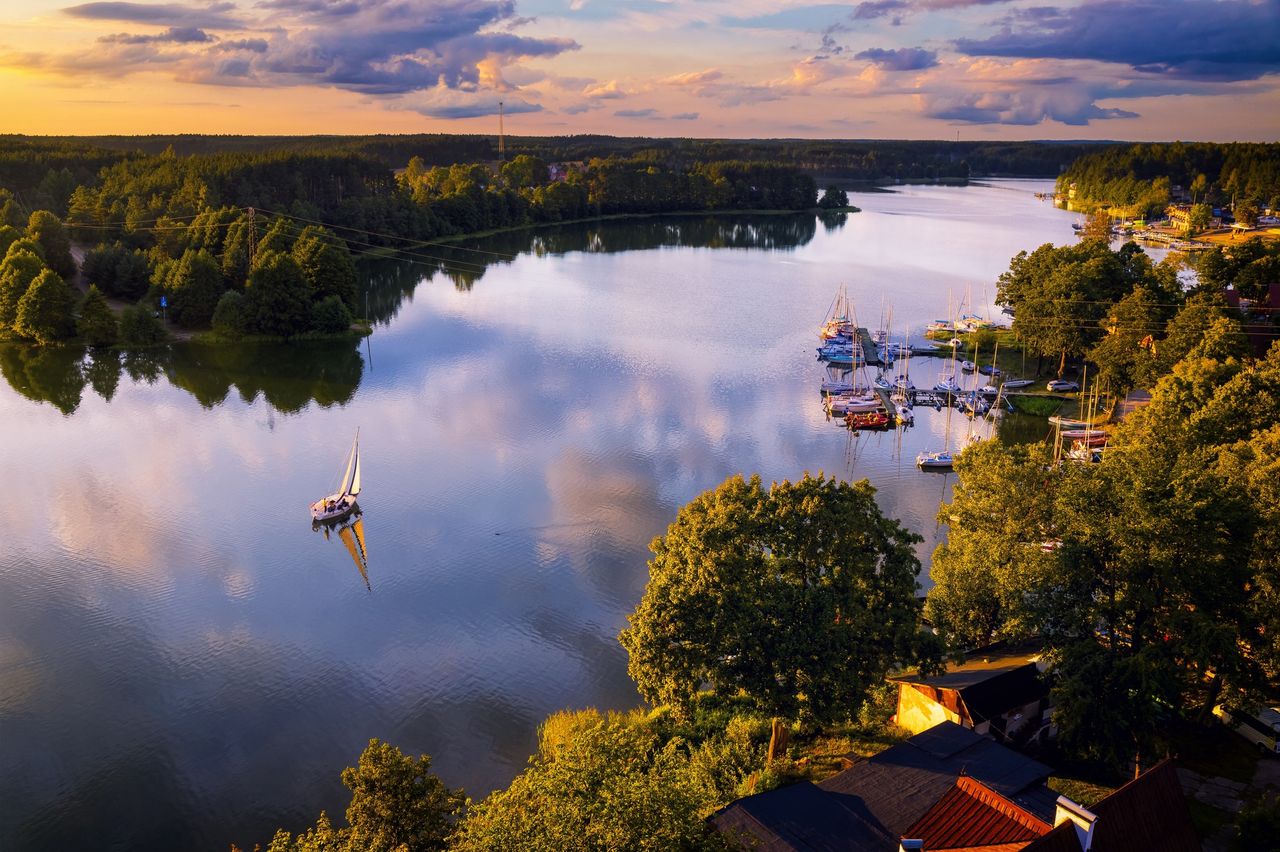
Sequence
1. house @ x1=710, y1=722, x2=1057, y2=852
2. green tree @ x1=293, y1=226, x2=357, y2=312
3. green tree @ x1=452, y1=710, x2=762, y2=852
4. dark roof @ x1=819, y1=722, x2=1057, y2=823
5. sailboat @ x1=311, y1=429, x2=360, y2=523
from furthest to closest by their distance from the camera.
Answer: green tree @ x1=293, y1=226, x2=357, y2=312 < sailboat @ x1=311, y1=429, x2=360, y2=523 < dark roof @ x1=819, y1=722, x2=1057, y2=823 < house @ x1=710, y1=722, x2=1057, y2=852 < green tree @ x1=452, y1=710, x2=762, y2=852

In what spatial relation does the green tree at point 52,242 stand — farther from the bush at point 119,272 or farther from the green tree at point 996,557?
the green tree at point 996,557

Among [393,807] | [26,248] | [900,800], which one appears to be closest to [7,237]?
[26,248]

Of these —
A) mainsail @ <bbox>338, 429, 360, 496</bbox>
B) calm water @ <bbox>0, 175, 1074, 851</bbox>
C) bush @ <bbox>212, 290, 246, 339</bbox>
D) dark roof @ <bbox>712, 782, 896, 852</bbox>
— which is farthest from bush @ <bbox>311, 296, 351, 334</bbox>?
dark roof @ <bbox>712, 782, 896, 852</bbox>

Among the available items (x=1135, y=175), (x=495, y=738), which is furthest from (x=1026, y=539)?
(x=1135, y=175)

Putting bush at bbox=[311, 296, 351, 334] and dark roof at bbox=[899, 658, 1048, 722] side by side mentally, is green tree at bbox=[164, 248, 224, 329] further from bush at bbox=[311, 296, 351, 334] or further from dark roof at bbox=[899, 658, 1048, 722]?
dark roof at bbox=[899, 658, 1048, 722]

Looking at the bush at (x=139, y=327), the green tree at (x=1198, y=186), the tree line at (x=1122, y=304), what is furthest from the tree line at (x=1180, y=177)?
the bush at (x=139, y=327)
